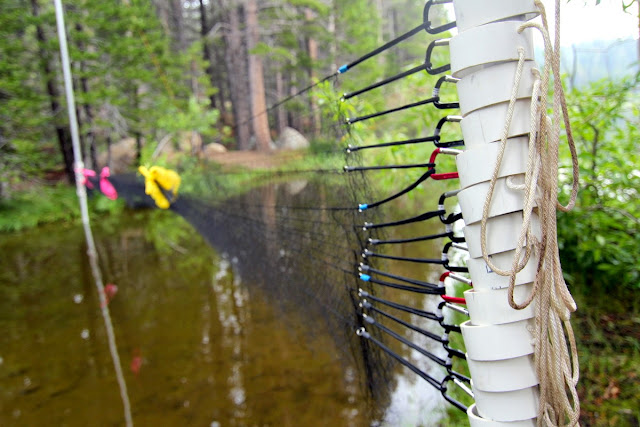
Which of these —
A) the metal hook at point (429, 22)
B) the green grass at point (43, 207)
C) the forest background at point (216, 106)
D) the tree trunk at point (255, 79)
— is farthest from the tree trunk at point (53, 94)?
the metal hook at point (429, 22)

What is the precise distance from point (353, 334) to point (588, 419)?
1099 millimetres

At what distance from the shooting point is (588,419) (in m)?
1.86

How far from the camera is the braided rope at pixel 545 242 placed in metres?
0.66

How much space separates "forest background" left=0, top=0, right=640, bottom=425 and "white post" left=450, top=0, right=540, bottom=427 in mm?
1748

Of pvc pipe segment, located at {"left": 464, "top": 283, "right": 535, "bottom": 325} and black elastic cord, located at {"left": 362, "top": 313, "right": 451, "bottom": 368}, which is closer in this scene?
pvc pipe segment, located at {"left": 464, "top": 283, "right": 535, "bottom": 325}

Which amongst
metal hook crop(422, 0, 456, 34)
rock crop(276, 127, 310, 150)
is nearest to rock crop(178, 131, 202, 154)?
rock crop(276, 127, 310, 150)

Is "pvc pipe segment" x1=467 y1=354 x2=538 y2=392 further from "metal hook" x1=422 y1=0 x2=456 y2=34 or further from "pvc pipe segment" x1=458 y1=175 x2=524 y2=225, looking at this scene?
"metal hook" x1=422 y1=0 x2=456 y2=34

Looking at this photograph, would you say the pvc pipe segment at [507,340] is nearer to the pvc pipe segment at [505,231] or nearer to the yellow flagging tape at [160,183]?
the pvc pipe segment at [505,231]

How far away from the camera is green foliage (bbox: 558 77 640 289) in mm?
2180

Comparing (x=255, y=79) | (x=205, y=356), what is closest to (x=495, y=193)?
(x=205, y=356)

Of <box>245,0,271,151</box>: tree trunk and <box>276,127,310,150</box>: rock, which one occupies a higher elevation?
<box>245,0,271,151</box>: tree trunk

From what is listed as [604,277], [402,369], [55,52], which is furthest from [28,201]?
[604,277]

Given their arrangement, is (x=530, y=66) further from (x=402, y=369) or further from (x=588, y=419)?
(x=402, y=369)

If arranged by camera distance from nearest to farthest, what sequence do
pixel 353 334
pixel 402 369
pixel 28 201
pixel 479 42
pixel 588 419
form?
pixel 479 42 → pixel 353 334 → pixel 588 419 → pixel 402 369 → pixel 28 201
